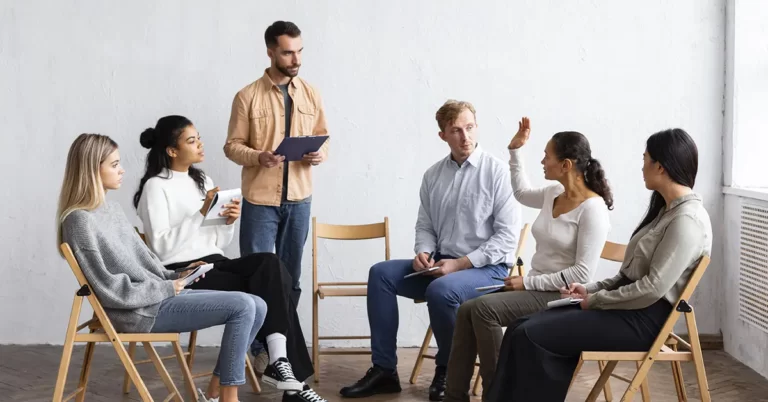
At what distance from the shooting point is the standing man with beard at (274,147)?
177 inches

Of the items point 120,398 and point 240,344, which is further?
point 120,398

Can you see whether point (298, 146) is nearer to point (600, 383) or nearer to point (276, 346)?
point (276, 346)

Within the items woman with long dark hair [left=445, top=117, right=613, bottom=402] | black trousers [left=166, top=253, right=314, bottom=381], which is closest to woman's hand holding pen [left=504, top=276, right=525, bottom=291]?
woman with long dark hair [left=445, top=117, right=613, bottom=402]

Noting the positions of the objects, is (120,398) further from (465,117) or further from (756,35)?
(756,35)

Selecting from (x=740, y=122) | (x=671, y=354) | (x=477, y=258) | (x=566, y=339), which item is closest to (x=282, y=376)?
(x=477, y=258)

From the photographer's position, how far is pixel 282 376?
3.71 metres

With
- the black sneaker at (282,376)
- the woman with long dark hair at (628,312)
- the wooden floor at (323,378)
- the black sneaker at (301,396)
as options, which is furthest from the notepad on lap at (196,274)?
the woman with long dark hair at (628,312)

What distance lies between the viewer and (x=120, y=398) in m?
4.10

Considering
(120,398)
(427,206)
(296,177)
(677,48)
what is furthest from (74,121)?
(677,48)

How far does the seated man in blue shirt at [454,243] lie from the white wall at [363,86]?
103 centimetres

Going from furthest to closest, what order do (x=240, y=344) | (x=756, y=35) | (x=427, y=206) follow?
(x=756, y=35)
(x=427, y=206)
(x=240, y=344)

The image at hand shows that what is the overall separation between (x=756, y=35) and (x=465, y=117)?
2.03 metres

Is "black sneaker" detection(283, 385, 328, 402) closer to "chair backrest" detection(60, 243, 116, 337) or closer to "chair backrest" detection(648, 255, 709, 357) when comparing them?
"chair backrest" detection(60, 243, 116, 337)

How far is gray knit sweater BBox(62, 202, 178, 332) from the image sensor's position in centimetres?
328
